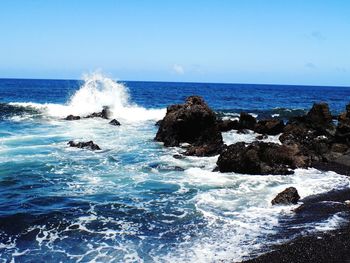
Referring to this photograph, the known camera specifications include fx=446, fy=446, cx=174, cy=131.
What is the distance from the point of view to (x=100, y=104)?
172 ft

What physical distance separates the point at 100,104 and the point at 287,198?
3979cm

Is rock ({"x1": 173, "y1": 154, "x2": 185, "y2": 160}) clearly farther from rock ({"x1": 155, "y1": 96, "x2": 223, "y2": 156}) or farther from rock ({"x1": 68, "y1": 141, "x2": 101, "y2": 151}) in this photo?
rock ({"x1": 68, "y1": 141, "x2": 101, "y2": 151})

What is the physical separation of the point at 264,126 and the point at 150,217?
2093 centimetres

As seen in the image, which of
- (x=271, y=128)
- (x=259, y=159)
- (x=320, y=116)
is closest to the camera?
(x=259, y=159)

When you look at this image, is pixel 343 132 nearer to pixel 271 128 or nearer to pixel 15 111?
pixel 271 128

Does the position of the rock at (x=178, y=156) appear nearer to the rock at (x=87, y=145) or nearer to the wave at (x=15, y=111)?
the rock at (x=87, y=145)

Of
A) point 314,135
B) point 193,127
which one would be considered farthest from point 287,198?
point 314,135

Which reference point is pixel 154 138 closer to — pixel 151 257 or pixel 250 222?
pixel 250 222

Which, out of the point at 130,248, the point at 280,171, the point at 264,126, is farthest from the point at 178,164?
the point at 264,126

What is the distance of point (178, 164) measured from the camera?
22.1 m

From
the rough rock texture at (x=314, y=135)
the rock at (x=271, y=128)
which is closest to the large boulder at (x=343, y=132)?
the rough rock texture at (x=314, y=135)

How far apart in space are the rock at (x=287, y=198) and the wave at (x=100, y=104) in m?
31.8

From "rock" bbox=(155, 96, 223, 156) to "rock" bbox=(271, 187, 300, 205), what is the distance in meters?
9.72

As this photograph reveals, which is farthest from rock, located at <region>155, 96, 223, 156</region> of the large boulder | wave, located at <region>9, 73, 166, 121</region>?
wave, located at <region>9, 73, 166, 121</region>
